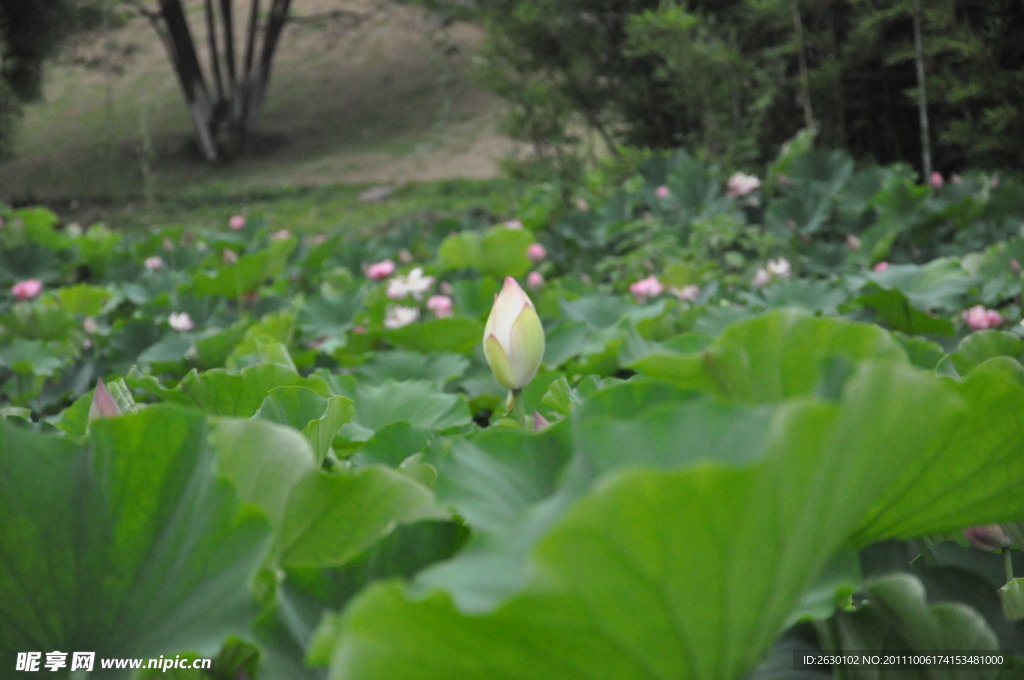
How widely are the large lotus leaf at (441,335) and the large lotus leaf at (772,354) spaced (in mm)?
1108

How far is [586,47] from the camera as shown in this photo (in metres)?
4.66

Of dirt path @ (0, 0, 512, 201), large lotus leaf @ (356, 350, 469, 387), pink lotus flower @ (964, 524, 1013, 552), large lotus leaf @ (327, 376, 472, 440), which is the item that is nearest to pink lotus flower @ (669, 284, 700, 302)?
large lotus leaf @ (356, 350, 469, 387)

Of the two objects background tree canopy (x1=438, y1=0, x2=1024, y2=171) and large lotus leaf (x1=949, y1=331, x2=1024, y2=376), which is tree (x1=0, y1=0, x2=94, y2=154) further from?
large lotus leaf (x1=949, y1=331, x2=1024, y2=376)

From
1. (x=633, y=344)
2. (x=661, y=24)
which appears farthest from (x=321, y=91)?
(x=633, y=344)

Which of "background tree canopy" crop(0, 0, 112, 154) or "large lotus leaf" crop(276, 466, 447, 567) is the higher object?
"large lotus leaf" crop(276, 466, 447, 567)

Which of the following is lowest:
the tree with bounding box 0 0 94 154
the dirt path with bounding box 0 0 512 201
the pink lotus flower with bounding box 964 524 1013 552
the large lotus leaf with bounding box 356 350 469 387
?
the dirt path with bounding box 0 0 512 201

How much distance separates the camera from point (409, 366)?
54.3 inches

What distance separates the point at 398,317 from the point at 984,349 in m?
1.35

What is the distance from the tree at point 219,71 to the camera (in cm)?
1308

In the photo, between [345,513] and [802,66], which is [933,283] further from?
[802,66]

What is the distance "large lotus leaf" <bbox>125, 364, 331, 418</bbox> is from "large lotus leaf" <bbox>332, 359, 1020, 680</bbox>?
Answer: 41 centimetres

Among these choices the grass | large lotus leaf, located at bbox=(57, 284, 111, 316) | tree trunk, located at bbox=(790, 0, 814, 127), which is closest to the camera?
large lotus leaf, located at bbox=(57, 284, 111, 316)

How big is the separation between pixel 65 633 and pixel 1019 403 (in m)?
0.42

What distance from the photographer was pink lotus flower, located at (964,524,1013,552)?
0.51m
